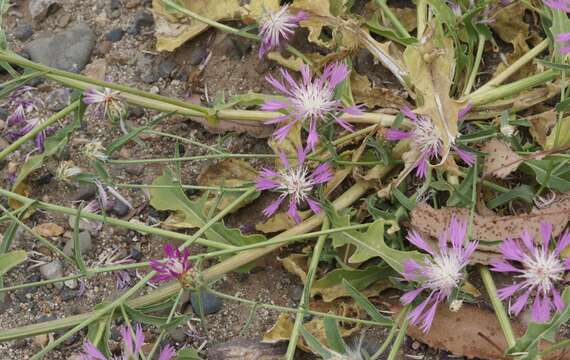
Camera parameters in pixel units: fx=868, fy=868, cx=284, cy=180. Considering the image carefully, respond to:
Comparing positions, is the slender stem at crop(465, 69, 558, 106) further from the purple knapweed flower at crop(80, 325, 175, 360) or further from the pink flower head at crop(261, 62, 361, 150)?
the purple knapweed flower at crop(80, 325, 175, 360)

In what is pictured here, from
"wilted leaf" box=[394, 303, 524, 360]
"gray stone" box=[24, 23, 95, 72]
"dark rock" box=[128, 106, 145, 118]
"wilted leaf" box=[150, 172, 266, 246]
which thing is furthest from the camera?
"gray stone" box=[24, 23, 95, 72]

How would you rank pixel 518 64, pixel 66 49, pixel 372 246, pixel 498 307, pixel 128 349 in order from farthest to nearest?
1. pixel 66 49
2. pixel 518 64
3. pixel 372 246
4. pixel 498 307
5. pixel 128 349

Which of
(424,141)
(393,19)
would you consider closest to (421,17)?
(393,19)

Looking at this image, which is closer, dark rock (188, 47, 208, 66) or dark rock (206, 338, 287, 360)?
dark rock (206, 338, 287, 360)

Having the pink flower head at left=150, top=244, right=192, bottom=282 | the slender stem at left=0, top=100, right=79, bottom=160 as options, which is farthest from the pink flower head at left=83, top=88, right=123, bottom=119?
the pink flower head at left=150, top=244, right=192, bottom=282

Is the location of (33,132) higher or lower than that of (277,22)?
lower

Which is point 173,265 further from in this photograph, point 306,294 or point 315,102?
point 315,102

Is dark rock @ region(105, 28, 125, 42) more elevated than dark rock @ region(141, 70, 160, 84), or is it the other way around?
dark rock @ region(105, 28, 125, 42)
